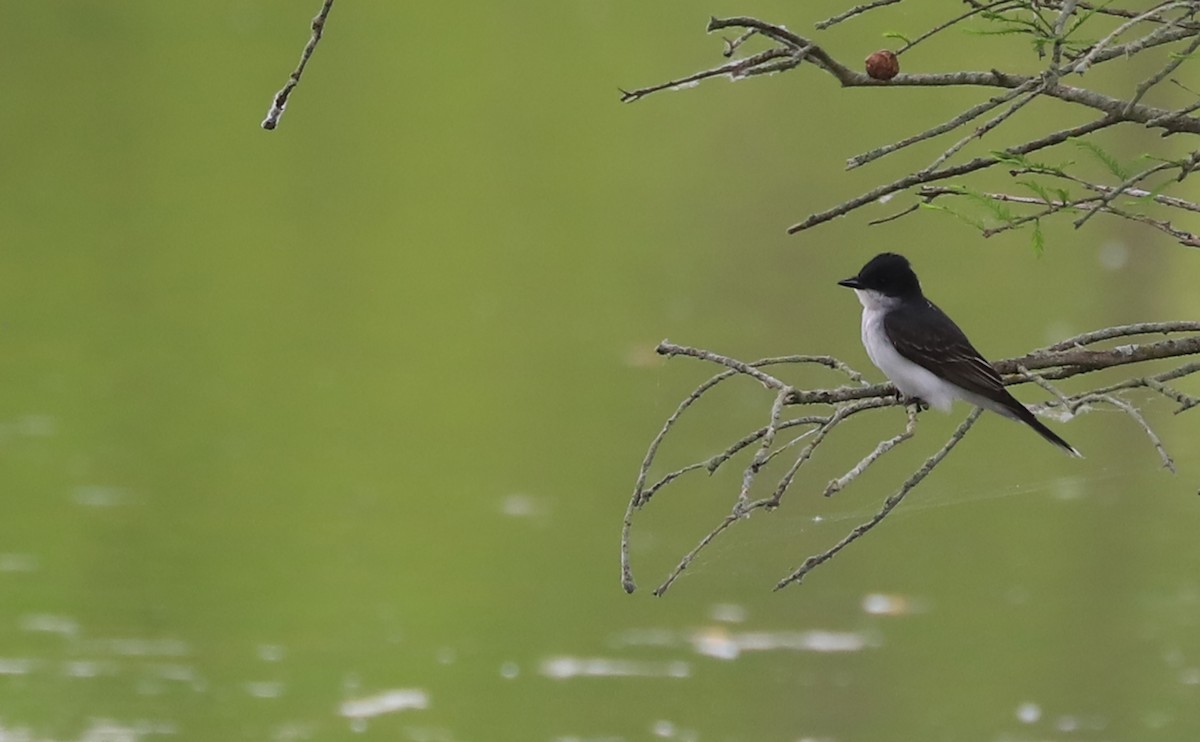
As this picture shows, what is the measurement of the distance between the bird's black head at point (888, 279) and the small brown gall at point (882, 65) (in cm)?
226

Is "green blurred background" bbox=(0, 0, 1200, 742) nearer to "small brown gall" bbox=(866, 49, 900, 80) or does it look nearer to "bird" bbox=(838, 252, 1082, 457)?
"bird" bbox=(838, 252, 1082, 457)

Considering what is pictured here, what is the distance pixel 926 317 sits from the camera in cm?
535

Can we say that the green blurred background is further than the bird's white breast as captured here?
Yes

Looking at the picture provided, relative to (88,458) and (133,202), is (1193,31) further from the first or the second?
(133,202)

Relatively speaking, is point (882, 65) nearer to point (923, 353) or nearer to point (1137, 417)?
point (1137, 417)

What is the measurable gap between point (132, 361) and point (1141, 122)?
1164cm

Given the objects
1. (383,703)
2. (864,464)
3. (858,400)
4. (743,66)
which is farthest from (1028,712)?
(743,66)

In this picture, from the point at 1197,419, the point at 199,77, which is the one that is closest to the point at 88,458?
the point at 1197,419

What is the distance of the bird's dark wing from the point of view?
4843 mm

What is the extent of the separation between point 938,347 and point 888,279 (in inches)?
20.6

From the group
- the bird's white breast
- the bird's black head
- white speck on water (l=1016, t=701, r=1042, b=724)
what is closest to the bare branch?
the bird's white breast

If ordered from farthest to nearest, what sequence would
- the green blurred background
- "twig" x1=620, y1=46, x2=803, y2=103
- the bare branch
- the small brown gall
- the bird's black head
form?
the green blurred background
the bird's black head
the small brown gall
the bare branch
"twig" x1=620, y1=46, x2=803, y2=103

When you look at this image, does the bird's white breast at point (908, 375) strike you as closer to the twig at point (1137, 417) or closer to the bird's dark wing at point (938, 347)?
the bird's dark wing at point (938, 347)

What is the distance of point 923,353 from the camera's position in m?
5.09
